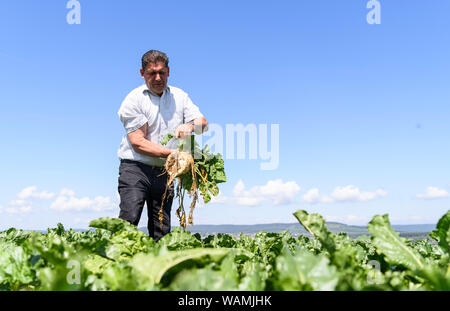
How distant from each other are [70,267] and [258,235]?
12.8 ft

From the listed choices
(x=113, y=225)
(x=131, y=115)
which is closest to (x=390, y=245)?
(x=113, y=225)

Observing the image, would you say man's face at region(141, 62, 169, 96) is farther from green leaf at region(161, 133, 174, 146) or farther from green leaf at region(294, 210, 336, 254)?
green leaf at region(294, 210, 336, 254)

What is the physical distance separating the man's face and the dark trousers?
1.17 meters

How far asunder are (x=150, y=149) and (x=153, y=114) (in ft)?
2.24

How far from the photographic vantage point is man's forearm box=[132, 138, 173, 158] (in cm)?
558

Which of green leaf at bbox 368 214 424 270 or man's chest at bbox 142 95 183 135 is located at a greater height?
man's chest at bbox 142 95 183 135

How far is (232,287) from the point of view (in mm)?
1197

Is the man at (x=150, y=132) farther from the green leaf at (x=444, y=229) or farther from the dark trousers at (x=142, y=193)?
the green leaf at (x=444, y=229)

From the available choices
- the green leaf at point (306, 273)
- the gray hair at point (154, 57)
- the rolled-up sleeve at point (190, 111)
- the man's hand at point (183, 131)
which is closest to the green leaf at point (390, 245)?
the green leaf at point (306, 273)

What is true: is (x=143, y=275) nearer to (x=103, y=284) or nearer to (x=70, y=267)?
(x=103, y=284)

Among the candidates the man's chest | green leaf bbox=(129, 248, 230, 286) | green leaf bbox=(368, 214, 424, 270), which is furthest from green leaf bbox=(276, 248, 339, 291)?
the man's chest

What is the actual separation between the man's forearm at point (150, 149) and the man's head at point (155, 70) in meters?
0.92

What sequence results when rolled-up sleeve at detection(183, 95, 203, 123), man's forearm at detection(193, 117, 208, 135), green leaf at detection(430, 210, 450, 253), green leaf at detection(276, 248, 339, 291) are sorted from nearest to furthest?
green leaf at detection(276, 248, 339, 291)
green leaf at detection(430, 210, 450, 253)
man's forearm at detection(193, 117, 208, 135)
rolled-up sleeve at detection(183, 95, 203, 123)
